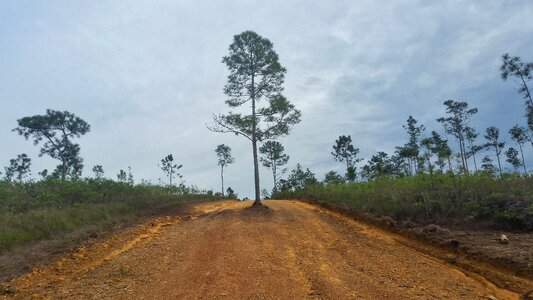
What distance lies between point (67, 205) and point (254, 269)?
12.3 m

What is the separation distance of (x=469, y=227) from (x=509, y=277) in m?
3.51

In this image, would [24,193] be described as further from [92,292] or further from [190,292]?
[190,292]

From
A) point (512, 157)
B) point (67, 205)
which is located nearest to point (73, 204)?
point (67, 205)

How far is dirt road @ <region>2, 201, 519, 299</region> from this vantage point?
263 inches

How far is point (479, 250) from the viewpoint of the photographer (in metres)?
8.26

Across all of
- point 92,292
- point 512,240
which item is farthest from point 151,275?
point 512,240

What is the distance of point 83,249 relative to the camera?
10.4 meters

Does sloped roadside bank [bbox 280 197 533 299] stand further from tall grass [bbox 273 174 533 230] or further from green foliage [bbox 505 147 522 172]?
green foliage [bbox 505 147 522 172]

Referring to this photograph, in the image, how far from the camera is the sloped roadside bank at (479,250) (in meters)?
7.02

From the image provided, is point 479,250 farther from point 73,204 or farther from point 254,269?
point 73,204

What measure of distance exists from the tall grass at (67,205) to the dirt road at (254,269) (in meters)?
2.29

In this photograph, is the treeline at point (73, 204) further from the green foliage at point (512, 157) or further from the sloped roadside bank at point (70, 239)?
the green foliage at point (512, 157)

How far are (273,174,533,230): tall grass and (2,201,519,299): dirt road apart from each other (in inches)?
65.8

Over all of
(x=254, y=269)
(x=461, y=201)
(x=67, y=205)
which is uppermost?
(x=67, y=205)
